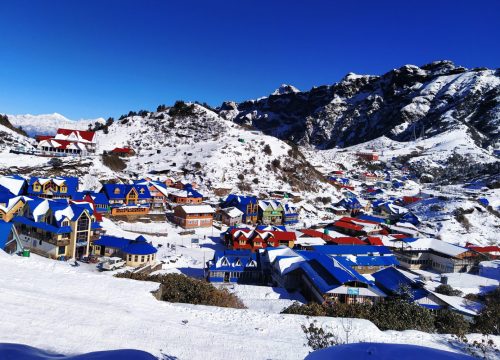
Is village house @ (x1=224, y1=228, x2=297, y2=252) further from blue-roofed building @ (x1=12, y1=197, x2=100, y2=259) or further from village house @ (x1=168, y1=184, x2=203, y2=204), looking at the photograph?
village house @ (x1=168, y1=184, x2=203, y2=204)

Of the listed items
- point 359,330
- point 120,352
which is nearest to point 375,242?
point 359,330

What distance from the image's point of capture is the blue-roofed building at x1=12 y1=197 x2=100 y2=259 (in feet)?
86.9

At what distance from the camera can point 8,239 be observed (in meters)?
22.1

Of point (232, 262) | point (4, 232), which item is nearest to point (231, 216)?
point (232, 262)

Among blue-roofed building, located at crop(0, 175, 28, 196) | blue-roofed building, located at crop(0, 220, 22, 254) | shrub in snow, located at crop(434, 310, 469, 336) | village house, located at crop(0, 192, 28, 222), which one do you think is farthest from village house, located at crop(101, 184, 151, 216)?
shrub in snow, located at crop(434, 310, 469, 336)

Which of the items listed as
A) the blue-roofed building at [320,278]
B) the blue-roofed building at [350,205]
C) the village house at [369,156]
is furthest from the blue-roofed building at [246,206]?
the village house at [369,156]

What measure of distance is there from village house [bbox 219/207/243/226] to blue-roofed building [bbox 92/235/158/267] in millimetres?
18527

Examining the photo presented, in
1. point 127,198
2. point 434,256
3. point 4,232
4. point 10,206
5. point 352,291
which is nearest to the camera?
point 4,232

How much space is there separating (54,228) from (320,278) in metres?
20.8

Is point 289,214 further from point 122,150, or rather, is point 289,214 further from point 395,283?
point 122,150

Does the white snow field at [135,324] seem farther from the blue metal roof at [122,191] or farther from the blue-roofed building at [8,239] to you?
the blue metal roof at [122,191]

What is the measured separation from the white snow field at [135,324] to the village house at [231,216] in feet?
101

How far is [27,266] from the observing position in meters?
17.4

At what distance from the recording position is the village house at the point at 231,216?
47281 millimetres
